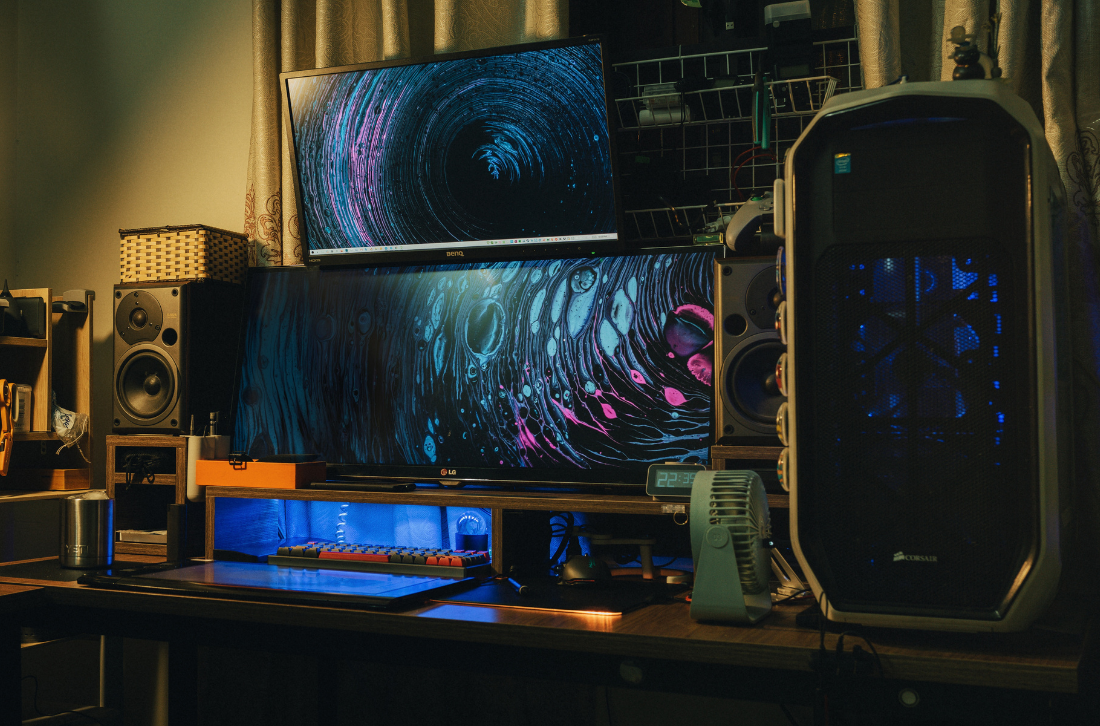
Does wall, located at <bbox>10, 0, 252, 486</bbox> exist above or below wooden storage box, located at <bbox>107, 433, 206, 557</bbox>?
above

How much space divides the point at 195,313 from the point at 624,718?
126 cm

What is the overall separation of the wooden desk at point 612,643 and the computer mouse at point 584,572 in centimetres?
15

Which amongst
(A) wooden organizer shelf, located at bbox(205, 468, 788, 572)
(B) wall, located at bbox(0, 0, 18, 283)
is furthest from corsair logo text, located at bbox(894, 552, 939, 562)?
(B) wall, located at bbox(0, 0, 18, 283)

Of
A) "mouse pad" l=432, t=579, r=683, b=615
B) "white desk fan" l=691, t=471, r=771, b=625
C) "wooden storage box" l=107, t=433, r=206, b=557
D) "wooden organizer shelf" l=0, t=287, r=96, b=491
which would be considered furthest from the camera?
"wooden organizer shelf" l=0, t=287, r=96, b=491

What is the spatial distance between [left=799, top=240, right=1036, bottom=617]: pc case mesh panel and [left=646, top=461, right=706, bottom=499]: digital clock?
35cm

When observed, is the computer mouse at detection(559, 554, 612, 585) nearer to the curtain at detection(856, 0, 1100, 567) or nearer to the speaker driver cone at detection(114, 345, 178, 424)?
the curtain at detection(856, 0, 1100, 567)

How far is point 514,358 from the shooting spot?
5.38ft

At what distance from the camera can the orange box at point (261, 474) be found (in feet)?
5.18

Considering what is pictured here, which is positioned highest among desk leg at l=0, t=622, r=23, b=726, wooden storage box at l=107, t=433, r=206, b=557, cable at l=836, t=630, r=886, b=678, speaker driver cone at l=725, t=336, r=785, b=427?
speaker driver cone at l=725, t=336, r=785, b=427

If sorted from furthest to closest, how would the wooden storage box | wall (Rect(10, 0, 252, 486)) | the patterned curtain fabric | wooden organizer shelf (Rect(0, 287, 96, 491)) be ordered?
1. wall (Rect(10, 0, 252, 486))
2. wooden organizer shelf (Rect(0, 287, 96, 491))
3. the patterned curtain fabric
4. the wooden storage box

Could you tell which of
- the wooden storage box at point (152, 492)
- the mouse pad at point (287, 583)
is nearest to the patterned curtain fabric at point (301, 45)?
the wooden storage box at point (152, 492)

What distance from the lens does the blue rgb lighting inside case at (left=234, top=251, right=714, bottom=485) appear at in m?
1.54

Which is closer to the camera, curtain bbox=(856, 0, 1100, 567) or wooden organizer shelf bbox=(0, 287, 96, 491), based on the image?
curtain bbox=(856, 0, 1100, 567)

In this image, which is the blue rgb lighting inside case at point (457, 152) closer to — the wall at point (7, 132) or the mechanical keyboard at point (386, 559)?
the mechanical keyboard at point (386, 559)
